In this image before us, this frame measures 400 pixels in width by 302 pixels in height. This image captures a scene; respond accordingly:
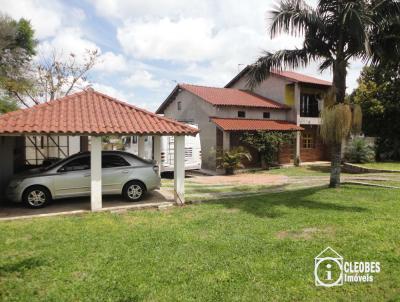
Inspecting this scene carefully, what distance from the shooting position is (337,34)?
1182 centimetres

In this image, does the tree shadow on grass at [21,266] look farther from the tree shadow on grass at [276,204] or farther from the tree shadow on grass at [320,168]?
the tree shadow on grass at [320,168]

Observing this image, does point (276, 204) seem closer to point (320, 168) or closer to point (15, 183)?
point (15, 183)

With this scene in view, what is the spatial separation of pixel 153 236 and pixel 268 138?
14.4m

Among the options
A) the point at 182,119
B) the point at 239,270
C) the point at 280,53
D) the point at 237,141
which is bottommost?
the point at 239,270

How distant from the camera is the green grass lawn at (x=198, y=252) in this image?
4.64 metres

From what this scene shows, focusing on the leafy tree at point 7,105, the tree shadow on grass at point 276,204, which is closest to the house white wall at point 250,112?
the tree shadow on grass at point 276,204

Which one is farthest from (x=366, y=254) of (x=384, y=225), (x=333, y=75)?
(x=333, y=75)

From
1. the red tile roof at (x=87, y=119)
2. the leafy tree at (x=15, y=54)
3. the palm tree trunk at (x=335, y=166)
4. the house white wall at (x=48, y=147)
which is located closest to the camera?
the red tile roof at (x=87, y=119)

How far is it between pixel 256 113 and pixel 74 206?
15.1 metres

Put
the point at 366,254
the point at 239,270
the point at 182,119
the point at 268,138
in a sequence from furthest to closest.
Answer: the point at 182,119 → the point at 268,138 → the point at 366,254 → the point at 239,270

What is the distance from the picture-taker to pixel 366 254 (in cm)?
584

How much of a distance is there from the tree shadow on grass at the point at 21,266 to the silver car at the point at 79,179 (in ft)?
13.6

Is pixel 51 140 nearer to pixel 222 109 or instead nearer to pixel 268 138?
pixel 222 109

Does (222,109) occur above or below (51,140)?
above
